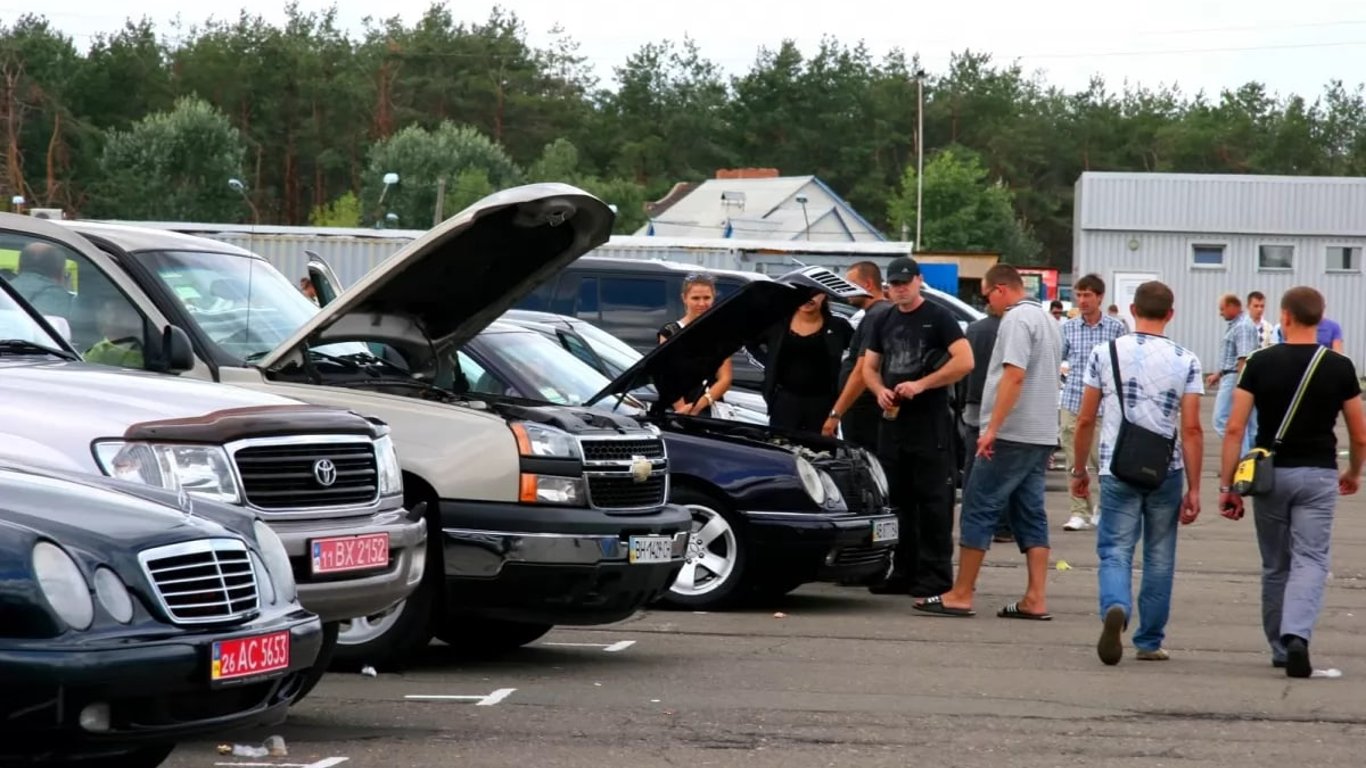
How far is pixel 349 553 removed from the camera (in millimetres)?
7410

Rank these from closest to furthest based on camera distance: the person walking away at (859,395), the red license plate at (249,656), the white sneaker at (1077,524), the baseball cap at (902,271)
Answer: the red license plate at (249,656), the baseball cap at (902,271), the person walking away at (859,395), the white sneaker at (1077,524)

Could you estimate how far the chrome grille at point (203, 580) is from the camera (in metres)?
5.55

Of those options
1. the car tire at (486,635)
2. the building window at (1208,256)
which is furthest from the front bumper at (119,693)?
the building window at (1208,256)

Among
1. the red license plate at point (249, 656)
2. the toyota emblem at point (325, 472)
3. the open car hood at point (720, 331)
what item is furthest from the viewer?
the open car hood at point (720, 331)

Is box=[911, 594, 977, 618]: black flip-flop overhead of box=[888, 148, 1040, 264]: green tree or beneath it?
beneath

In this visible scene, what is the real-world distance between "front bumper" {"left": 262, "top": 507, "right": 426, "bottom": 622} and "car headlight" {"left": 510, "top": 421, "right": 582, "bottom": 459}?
3.73 ft

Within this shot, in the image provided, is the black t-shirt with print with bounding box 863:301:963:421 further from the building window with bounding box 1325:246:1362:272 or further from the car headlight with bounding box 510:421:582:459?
the building window with bounding box 1325:246:1362:272

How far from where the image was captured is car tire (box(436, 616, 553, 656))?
32.8 ft

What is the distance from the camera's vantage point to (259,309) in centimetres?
1013

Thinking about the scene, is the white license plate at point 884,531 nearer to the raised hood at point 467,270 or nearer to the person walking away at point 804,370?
the person walking away at point 804,370

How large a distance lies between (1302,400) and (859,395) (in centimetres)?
348

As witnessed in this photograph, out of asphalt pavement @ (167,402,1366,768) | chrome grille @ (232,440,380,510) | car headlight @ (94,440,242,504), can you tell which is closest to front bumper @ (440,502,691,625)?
asphalt pavement @ (167,402,1366,768)

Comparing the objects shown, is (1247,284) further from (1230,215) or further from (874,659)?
(874,659)

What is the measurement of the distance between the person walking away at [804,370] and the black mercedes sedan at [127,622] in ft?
23.8
